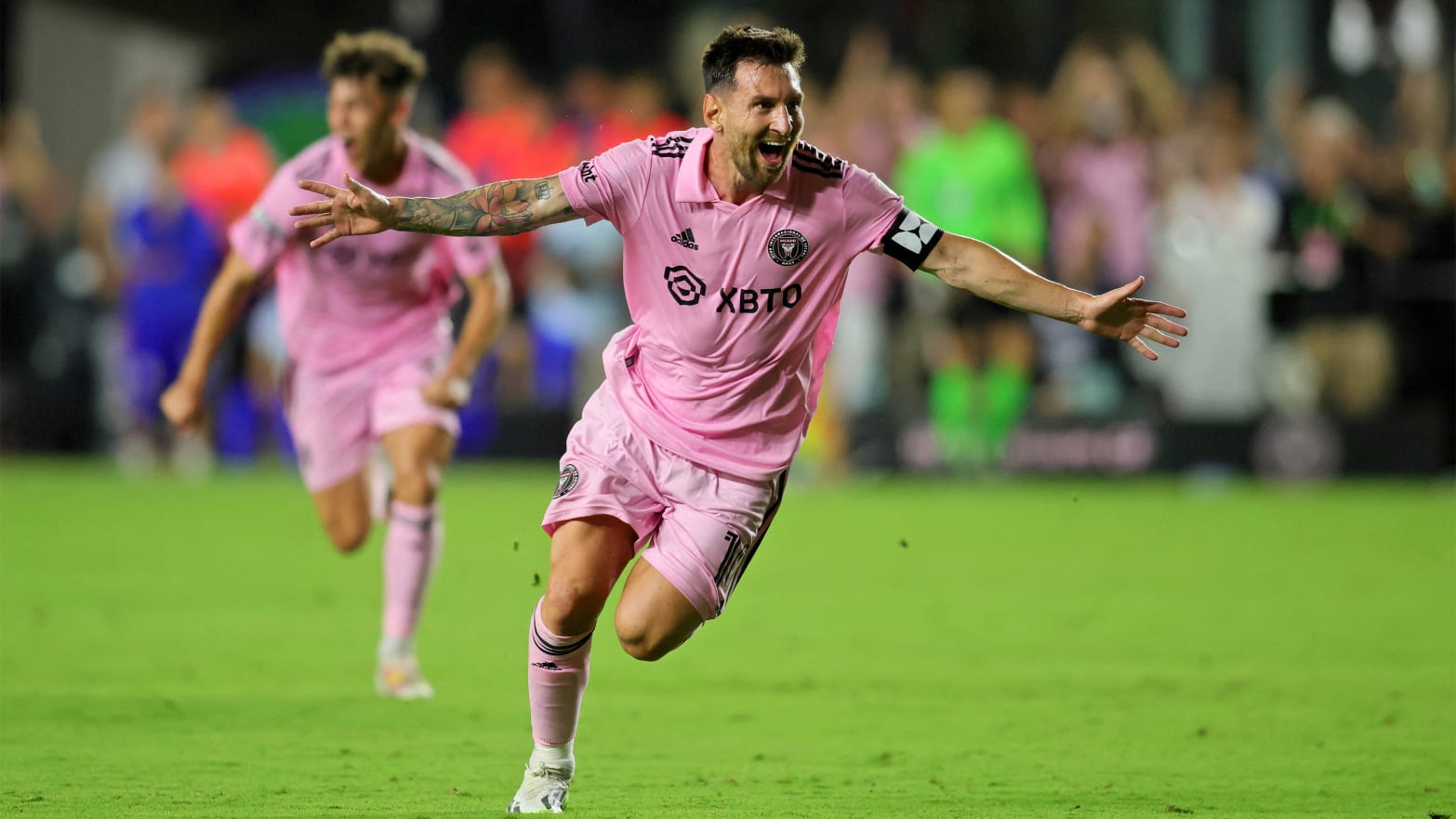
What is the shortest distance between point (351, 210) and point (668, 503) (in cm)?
125

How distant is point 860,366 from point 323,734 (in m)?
10.7

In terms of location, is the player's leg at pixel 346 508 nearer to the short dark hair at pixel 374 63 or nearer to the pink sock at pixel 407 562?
the pink sock at pixel 407 562

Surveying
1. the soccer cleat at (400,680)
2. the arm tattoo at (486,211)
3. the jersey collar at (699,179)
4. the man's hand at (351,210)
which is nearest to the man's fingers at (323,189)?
the man's hand at (351,210)

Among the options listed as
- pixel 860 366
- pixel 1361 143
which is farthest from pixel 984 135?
pixel 1361 143

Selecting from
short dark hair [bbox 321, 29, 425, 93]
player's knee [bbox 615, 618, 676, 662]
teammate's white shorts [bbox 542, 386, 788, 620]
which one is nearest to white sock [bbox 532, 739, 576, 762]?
player's knee [bbox 615, 618, 676, 662]

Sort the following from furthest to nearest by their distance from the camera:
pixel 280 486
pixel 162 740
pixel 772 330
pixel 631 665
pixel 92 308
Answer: pixel 92 308 < pixel 280 486 < pixel 631 665 < pixel 162 740 < pixel 772 330

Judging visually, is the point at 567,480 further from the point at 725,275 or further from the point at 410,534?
the point at 410,534

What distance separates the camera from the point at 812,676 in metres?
8.31

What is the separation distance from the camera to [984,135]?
16.5 m

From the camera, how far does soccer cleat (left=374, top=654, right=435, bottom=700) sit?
769 centimetres

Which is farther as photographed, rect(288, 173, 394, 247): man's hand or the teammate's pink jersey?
the teammate's pink jersey

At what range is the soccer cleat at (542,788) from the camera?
5.53 meters

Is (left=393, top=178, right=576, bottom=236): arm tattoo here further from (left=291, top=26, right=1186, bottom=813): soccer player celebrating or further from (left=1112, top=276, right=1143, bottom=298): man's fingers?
(left=1112, top=276, right=1143, bottom=298): man's fingers

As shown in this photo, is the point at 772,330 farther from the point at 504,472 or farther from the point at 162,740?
the point at 504,472
